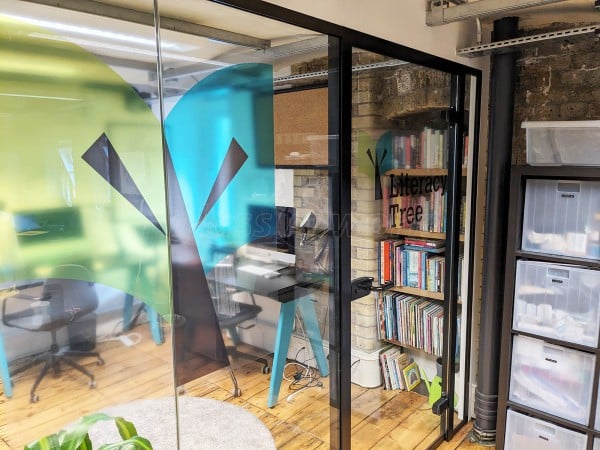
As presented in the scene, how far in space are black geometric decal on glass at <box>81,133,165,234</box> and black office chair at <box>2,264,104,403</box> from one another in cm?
24

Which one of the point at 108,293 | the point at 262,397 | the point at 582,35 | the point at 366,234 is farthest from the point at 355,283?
the point at 582,35

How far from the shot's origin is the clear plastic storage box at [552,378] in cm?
212

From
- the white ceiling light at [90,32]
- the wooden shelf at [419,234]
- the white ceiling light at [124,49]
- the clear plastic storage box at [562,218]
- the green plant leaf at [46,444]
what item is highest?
the white ceiling light at [90,32]

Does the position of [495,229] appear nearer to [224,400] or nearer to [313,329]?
[313,329]

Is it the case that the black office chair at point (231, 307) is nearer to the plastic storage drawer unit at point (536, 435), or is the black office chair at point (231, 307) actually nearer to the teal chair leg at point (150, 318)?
the teal chair leg at point (150, 318)

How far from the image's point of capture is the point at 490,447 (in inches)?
98.4

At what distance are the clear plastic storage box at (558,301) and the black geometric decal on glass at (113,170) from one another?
1.83 meters

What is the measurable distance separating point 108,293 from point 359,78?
1.29 meters

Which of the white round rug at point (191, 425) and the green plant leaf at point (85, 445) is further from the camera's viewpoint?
the white round rug at point (191, 425)

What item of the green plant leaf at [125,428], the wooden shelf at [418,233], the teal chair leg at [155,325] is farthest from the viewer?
the wooden shelf at [418,233]

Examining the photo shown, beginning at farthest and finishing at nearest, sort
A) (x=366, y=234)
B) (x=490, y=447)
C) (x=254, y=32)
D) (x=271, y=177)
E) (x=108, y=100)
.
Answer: (x=490, y=447) → (x=366, y=234) → (x=271, y=177) → (x=254, y=32) → (x=108, y=100)

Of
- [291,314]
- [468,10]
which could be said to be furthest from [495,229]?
[291,314]

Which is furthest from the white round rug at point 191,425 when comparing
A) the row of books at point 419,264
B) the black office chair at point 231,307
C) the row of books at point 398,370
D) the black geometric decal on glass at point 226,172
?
the row of books at point 419,264

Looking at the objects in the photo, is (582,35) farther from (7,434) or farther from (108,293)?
(7,434)
